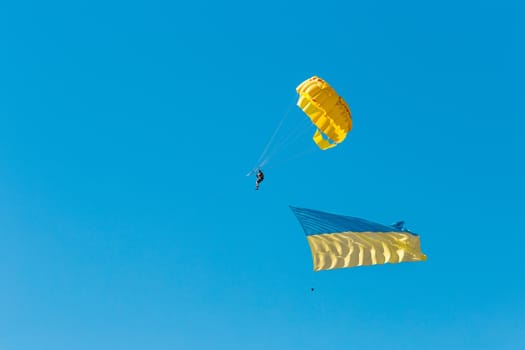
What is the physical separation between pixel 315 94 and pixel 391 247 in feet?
29.1

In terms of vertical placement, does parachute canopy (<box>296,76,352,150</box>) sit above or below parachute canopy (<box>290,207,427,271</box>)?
above

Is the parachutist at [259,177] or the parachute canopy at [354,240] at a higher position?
the parachutist at [259,177]

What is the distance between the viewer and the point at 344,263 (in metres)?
29.2

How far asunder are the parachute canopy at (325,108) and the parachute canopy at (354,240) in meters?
4.93

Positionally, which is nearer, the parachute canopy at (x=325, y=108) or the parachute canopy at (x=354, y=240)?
the parachute canopy at (x=354, y=240)

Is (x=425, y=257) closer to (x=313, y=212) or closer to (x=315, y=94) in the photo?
(x=313, y=212)

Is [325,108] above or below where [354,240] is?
above

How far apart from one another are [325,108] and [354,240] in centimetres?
716

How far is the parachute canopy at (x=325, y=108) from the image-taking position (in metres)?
32.2

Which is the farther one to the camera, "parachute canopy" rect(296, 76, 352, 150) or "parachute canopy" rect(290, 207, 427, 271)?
"parachute canopy" rect(296, 76, 352, 150)

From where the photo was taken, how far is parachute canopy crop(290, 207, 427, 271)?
29609mm

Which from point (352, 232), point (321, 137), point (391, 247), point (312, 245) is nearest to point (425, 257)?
point (391, 247)

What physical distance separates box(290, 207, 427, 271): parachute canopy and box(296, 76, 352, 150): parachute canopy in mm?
4926

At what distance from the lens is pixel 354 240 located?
30.3 meters
